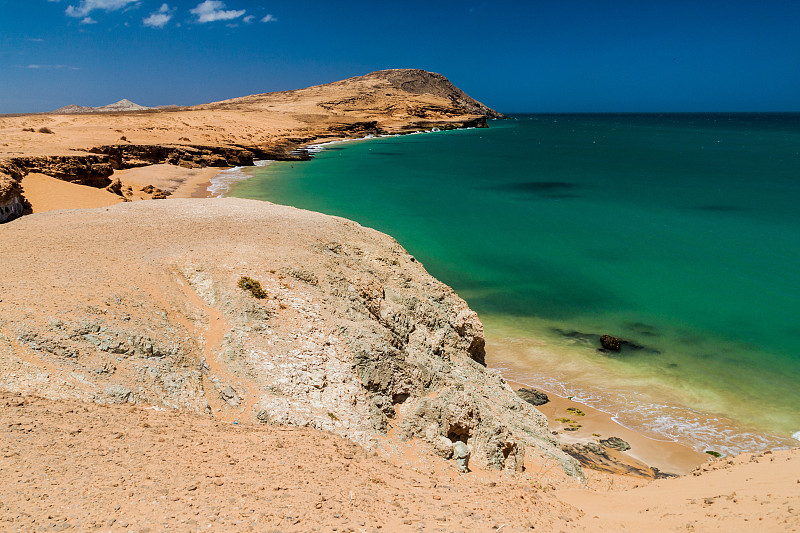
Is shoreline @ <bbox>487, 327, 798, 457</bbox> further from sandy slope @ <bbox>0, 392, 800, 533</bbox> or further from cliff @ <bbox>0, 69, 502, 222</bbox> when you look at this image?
cliff @ <bbox>0, 69, 502, 222</bbox>

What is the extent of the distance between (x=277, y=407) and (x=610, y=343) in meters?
14.3

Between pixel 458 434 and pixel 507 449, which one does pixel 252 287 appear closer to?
pixel 458 434

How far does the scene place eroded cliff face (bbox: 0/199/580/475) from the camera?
7.50 metres

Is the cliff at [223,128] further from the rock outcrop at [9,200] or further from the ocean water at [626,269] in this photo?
the ocean water at [626,269]

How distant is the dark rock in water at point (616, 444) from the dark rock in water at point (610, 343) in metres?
5.29

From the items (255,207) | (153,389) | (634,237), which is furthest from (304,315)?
(634,237)

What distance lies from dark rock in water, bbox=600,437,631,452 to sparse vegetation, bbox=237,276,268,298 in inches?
390

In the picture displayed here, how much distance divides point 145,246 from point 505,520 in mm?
9839

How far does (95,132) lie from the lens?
5356 centimetres

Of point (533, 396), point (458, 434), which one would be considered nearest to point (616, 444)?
point (533, 396)

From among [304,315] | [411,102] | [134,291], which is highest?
[411,102]

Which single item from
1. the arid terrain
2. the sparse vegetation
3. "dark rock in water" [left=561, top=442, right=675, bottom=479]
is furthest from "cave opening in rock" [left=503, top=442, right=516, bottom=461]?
the sparse vegetation

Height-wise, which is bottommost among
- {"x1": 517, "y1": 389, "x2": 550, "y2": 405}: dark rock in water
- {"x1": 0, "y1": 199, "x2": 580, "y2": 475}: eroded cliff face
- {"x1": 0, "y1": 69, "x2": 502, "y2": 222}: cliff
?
{"x1": 517, "y1": 389, "x2": 550, "y2": 405}: dark rock in water

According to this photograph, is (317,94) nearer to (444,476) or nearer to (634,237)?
(634,237)
